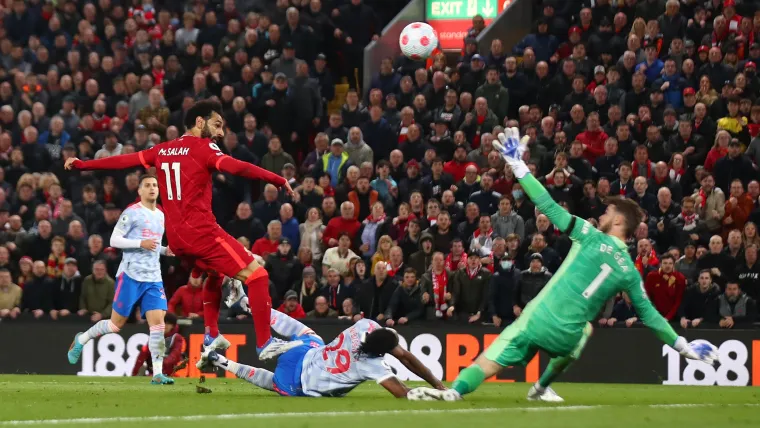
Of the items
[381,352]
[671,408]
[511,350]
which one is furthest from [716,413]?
[381,352]

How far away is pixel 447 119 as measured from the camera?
68.7 feet

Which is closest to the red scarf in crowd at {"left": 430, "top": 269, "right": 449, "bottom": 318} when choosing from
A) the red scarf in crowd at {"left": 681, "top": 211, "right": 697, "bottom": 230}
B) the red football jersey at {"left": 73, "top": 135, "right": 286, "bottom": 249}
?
the red scarf in crowd at {"left": 681, "top": 211, "right": 697, "bottom": 230}

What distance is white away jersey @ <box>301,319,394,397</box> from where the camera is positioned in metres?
9.80

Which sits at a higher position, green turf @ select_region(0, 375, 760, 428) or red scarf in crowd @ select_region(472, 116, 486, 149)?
red scarf in crowd @ select_region(472, 116, 486, 149)

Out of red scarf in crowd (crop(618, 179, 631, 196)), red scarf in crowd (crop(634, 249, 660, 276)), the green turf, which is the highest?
red scarf in crowd (crop(618, 179, 631, 196))

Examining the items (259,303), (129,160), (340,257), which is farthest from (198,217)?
(340,257)

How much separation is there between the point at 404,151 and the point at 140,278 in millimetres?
8156

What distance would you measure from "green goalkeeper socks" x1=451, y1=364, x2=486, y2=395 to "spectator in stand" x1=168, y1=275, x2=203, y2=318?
9047 millimetres

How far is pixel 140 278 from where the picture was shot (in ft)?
43.5

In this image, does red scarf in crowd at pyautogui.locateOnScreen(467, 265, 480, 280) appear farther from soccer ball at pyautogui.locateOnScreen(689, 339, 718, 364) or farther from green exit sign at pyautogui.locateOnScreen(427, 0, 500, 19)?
green exit sign at pyautogui.locateOnScreen(427, 0, 500, 19)

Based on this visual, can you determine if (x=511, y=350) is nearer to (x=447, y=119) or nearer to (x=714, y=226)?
(x=714, y=226)

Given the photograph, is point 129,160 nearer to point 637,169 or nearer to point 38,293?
point 38,293

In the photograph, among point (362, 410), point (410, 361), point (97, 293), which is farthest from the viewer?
point (97, 293)

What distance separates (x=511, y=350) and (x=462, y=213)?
979cm
